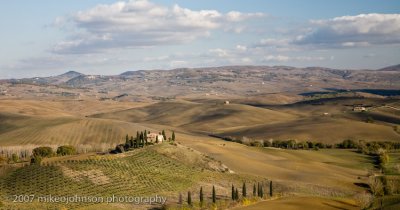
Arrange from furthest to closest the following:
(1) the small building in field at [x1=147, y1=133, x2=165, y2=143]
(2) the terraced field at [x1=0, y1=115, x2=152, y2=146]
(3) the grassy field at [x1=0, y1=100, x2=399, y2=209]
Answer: (2) the terraced field at [x1=0, y1=115, x2=152, y2=146]
(1) the small building in field at [x1=147, y1=133, x2=165, y2=143]
(3) the grassy field at [x1=0, y1=100, x2=399, y2=209]

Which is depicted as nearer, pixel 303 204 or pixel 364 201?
pixel 303 204

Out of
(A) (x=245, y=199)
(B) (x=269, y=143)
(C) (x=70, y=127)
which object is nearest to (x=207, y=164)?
(A) (x=245, y=199)

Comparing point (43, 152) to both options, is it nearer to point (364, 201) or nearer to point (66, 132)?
point (66, 132)

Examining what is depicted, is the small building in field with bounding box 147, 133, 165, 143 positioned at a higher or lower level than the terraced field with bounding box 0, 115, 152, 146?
higher

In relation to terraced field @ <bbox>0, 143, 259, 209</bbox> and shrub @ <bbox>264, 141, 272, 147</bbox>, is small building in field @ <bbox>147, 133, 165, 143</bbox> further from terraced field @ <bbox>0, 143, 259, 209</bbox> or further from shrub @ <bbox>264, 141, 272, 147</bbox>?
shrub @ <bbox>264, 141, 272, 147</bbox>

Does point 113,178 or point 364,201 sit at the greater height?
point 113,178

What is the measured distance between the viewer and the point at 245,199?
6281 centimetres

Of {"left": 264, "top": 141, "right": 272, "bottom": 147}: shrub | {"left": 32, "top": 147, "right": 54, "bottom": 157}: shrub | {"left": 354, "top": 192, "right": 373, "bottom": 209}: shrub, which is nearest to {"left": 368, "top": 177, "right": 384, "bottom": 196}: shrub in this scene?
{"left": 354, "top": 192, "right": 373, "bottom": 209}: shrub

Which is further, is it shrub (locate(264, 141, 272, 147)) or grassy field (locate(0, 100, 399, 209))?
shrub (locate(264, 141, 272, 147))

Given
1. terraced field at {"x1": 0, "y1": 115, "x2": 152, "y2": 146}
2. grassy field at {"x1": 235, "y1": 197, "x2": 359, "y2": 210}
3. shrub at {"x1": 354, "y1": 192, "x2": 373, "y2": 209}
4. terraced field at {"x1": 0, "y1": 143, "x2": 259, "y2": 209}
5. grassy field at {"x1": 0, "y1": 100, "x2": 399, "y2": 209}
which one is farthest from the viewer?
terraced field at {"x1": 0, "y1": 115, "x2": 152, "y2": 146}

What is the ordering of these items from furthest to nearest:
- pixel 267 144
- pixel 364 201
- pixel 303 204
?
pixel 267 144
pixel 364 201
pixel 303 204

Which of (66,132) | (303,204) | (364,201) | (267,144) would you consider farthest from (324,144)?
(303,204)

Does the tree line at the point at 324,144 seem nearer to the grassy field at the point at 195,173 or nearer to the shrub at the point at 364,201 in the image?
the grassy field at the point at 195,173

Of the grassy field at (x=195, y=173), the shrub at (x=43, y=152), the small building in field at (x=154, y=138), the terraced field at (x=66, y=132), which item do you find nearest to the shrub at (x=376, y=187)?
the grassy field at (x=195, y=173)
